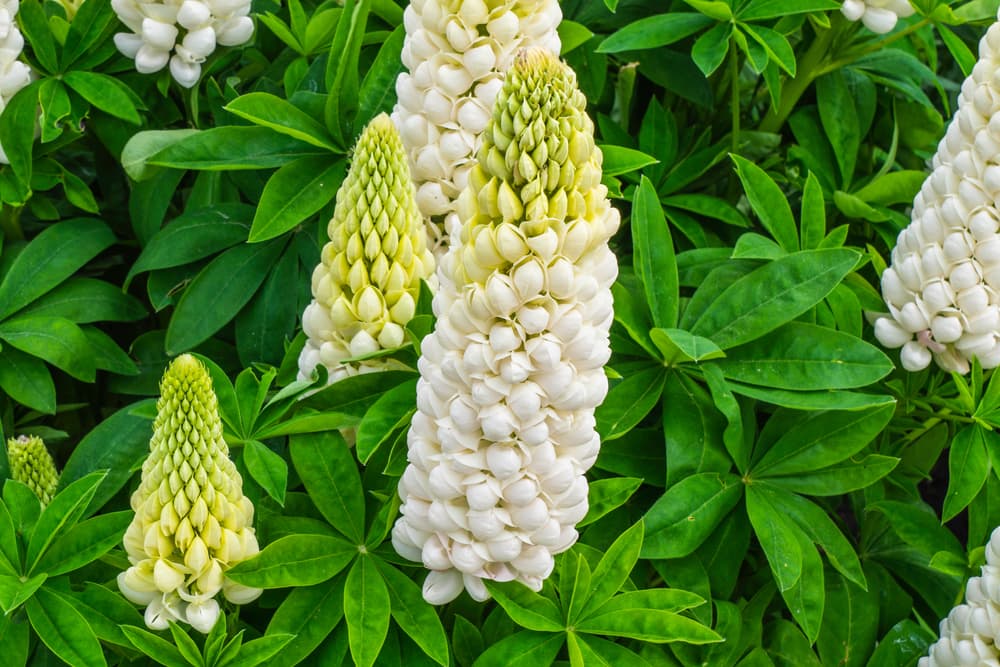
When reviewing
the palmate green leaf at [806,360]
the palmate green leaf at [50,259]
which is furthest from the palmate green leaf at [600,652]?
the palmate green leaf at [50,259]

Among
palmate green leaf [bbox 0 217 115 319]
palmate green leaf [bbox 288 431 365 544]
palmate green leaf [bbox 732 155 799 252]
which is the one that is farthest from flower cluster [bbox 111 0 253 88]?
palmate green leaf [bbox 732 155 799 252]

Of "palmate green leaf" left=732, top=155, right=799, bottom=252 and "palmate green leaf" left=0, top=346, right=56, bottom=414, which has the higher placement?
"palmate green leaf" left=732, top=155, right=799, bottom=252

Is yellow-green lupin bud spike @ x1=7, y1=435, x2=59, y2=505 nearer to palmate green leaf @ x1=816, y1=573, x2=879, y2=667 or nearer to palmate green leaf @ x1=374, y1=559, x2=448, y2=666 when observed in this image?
palmate green leaf @ x1=374, y1=559, x2=448, y2=666

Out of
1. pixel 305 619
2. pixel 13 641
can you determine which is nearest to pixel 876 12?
pixel 305 619

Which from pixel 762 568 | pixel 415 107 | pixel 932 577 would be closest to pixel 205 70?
pixel 415 107

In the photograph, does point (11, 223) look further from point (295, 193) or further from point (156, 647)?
point (156, 647)
